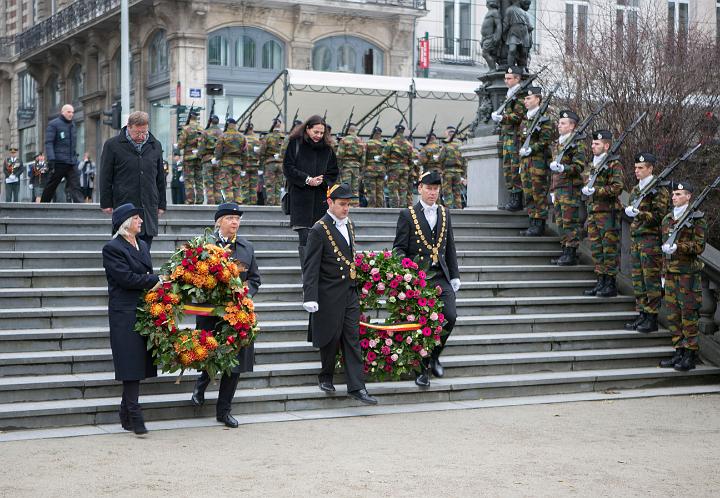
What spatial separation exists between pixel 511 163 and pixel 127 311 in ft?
27.7

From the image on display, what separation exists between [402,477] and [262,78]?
32047mm

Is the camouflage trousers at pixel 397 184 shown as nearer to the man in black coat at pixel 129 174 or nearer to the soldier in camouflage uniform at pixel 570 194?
the soldier in camouflage uniform at pixel 570 194

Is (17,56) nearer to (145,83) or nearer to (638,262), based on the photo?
(145,83)

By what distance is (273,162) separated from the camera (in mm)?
24781

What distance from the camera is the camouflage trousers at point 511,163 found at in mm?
16797

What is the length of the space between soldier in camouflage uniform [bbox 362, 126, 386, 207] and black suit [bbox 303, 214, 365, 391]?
1369 cm

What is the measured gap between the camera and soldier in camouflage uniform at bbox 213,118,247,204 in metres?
22.6

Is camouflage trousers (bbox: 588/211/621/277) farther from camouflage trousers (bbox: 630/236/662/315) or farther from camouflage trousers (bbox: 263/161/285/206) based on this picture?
camouflage trousers (bbox: 263/161/285/206)

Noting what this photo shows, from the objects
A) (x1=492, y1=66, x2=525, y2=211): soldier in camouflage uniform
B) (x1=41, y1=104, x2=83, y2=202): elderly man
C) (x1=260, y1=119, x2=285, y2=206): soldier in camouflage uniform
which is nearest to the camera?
(x1=492, y1=66, x2=525, y2=211): soldier in camouflage uniform

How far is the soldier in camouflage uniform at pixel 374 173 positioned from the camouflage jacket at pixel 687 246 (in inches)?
480

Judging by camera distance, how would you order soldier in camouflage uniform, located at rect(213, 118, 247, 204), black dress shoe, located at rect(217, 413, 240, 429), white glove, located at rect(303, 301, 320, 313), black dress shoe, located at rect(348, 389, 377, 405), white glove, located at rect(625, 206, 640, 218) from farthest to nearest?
soldier in camouflage uniform, located at rect(213, 118, 247, 204) < white glove, located at rect(625, 206, 640, 218) < black dress shoe, located at rect(348, 389, 377, 405) < white glove, located at rect(303, 301, 320, 313) < black dress shoe, located at rect(217, 413, 240, 429)

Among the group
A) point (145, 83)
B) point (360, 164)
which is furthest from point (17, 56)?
point (360, 164)

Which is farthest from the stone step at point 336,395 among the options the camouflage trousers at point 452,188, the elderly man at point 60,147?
the camouflage trousers at point 452,188

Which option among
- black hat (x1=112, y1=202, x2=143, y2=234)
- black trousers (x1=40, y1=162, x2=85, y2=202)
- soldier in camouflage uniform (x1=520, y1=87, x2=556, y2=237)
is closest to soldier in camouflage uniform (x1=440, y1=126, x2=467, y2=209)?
soldier in camouflage uniform (x1=520, y1=87, x2=556, y2=237)
